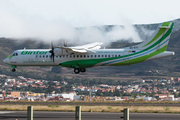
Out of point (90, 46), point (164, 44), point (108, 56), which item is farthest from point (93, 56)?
point (164, 44)

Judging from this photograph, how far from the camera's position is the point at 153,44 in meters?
67.9

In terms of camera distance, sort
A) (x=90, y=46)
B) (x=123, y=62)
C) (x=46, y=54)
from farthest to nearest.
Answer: (x=90, y=46) < (x=46, y=54) < (x=123, y=62)

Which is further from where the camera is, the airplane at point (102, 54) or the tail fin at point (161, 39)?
the tail fin at point (161, 39)

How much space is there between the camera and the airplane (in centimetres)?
6703

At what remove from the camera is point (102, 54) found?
6856 centimetres

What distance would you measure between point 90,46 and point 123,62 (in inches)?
540

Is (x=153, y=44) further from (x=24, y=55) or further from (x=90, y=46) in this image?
(x=24, y=55)

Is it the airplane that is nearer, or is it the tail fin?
the airplane

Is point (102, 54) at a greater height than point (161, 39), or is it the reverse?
point (161, 39)

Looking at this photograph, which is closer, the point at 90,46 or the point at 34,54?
the point at 34,54

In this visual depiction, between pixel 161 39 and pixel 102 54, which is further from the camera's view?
pixel 102 54

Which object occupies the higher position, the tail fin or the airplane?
the tail fin

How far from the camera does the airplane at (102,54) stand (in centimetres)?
6703

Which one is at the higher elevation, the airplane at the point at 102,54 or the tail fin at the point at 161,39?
the tail fin at the point at 161,39
